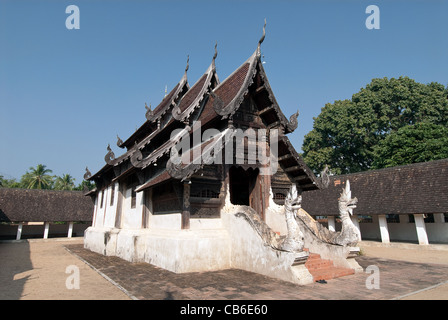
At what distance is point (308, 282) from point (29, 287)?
6.78 meters

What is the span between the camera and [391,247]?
54.2 feet

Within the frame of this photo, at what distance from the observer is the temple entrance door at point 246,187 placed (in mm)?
9828

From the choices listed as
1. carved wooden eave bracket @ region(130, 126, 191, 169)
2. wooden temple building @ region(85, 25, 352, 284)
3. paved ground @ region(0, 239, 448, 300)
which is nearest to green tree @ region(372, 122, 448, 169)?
paved ground @ region(0, 239, 448, 300)

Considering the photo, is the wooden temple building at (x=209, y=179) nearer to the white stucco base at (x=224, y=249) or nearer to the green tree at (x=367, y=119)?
the white stucco base at (x=224, y=249)

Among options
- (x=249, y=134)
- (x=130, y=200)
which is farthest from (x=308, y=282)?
(x=130, y=200)

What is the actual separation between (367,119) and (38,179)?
47553 mm

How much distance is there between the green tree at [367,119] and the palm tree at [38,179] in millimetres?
40374

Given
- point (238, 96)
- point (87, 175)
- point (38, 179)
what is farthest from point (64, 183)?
point (238, 96)

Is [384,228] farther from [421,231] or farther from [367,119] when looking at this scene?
[367,119]

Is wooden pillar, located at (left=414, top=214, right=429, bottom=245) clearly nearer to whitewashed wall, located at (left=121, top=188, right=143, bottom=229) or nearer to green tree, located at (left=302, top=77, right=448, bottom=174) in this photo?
green tree, located at (left=302, top=77, right=448, bottom=174)

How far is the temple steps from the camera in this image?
705cm

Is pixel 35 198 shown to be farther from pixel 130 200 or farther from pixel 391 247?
pixel 391 247

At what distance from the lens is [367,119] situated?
29.1 m

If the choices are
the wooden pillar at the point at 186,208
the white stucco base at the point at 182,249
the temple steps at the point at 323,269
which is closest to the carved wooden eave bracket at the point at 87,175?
the white stucco base at the point at 182,249
